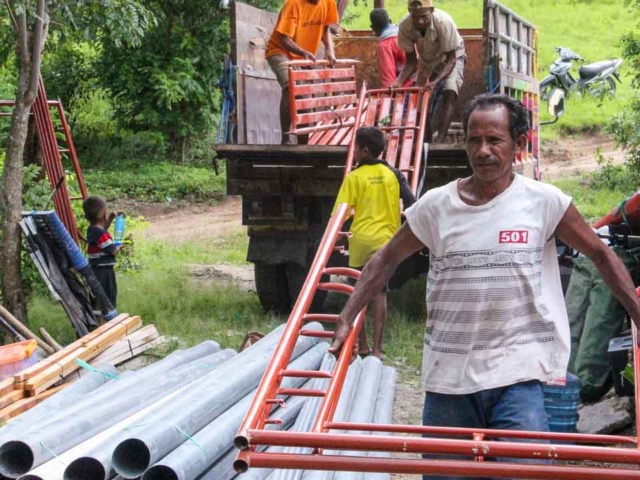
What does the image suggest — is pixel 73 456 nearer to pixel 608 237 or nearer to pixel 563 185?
pixel 608 237

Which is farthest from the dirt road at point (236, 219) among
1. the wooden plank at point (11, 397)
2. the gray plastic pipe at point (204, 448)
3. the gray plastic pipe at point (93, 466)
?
the wooden plank at point (11, 397)

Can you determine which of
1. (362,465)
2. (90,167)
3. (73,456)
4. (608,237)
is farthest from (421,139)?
(90,167)

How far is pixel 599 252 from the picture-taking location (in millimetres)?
3133

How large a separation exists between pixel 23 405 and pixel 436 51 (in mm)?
4479

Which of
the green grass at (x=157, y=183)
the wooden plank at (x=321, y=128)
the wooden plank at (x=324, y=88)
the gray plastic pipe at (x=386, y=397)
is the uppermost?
the wooden plank at (x=324, y=88)

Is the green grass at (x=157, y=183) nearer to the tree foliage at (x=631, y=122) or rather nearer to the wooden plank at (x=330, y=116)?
the tree foliage at (x=631, y=122)

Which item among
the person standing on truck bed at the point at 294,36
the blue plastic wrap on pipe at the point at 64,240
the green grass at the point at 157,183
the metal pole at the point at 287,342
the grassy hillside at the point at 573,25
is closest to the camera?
the metal pole at the point at 287,342

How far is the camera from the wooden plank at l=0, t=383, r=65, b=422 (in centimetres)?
565

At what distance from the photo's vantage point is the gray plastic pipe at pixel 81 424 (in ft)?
15.0

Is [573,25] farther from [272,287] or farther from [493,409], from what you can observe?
[493,409]

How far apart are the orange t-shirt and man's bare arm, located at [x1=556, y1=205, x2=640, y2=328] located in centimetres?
563

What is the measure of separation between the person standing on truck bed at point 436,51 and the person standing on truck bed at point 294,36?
0.70 m

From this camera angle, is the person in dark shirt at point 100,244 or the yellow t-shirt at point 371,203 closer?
the yellow t-shirt at point 371,203

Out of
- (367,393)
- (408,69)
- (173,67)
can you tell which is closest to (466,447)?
(367,393)
